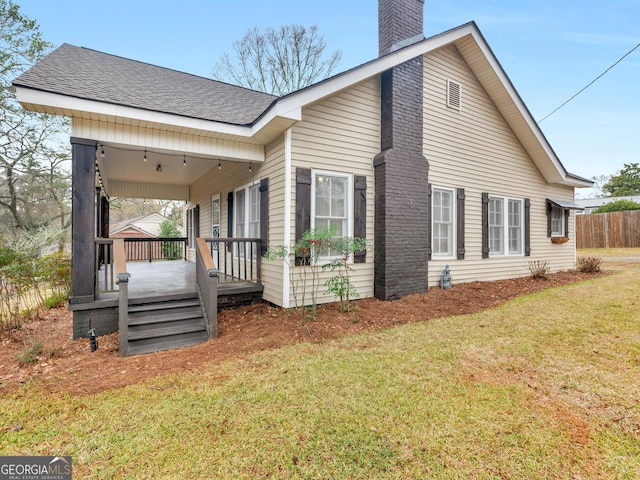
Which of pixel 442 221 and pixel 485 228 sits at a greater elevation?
pixel 442 221

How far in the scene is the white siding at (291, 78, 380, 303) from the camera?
19.0 ft

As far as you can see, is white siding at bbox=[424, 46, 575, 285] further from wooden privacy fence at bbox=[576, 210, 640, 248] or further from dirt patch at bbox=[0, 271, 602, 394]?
wooden privacy fence at bbox=[576, 210, 640, 248]

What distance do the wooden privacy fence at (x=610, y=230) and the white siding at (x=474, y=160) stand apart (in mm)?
12255

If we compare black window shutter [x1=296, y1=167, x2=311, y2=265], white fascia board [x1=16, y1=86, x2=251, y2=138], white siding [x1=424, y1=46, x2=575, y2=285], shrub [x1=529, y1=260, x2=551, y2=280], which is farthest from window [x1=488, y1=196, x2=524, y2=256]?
white fascia board [x1=16, y1=86, x2=251, y2=138]

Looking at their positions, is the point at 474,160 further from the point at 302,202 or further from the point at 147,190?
the point at 147,190

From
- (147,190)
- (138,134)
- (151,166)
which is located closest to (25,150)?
(147,190)

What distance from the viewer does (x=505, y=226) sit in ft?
29.4

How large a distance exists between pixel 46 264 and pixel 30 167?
565 inches

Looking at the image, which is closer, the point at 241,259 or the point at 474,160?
the point at 241,259

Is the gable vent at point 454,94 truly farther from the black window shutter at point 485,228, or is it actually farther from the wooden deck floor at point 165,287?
the wooden deck floor at point 165,287

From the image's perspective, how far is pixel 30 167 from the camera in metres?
16.3

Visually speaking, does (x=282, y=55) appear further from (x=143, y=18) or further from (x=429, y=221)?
(x=429, y=221)

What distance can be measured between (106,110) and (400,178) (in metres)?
5.17

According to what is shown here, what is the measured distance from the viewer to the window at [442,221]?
24.8ft
